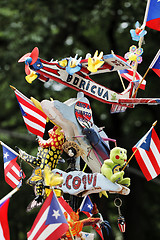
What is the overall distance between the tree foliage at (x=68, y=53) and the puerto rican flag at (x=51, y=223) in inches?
114

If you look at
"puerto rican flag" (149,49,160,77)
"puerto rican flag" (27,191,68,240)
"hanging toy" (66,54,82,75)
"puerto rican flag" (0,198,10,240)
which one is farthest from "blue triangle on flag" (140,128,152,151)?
"puerto rican flag" (0,198,10,240)

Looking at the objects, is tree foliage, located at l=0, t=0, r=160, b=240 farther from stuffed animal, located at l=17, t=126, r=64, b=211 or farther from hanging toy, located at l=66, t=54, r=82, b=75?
hanging toy, located at l=66, t=54, r=82, b=75

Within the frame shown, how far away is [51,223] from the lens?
2.43m

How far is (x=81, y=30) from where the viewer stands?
6121mm

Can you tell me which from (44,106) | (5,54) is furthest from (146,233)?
(44,106)

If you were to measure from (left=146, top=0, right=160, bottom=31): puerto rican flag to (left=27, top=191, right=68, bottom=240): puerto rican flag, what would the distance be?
52.3 inches

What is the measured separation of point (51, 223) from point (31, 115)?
0.78 m

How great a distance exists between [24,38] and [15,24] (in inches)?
13.7

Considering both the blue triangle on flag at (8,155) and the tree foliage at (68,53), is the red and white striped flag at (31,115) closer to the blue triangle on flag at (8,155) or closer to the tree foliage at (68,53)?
the blue triangle on flag at (8,155)

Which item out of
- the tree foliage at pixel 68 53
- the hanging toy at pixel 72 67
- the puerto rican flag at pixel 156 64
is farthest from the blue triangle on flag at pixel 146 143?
the tree foliage at pixel 68 53

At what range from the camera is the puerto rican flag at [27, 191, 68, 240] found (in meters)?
2.42

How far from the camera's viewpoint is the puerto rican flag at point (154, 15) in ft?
10.2

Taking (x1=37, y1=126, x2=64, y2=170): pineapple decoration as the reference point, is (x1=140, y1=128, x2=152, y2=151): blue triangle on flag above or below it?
below

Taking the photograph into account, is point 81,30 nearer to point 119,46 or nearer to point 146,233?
point 119,46
